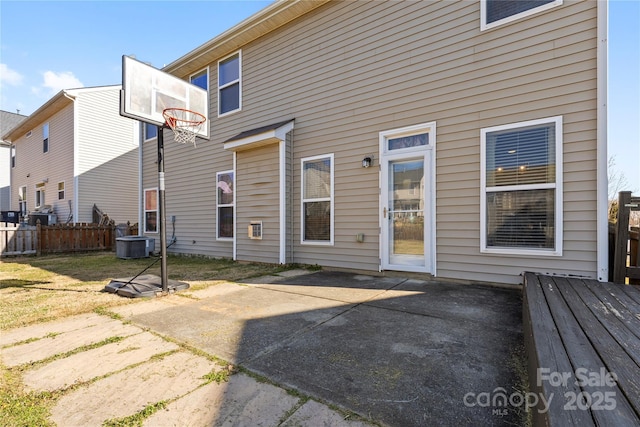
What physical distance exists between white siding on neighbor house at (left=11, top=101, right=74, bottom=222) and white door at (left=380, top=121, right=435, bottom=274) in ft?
43.6

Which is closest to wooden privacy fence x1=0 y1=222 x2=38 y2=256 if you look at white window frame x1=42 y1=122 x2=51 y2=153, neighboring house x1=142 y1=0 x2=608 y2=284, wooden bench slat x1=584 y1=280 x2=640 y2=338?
neighboring house x1=142 y1=0 x2=608 y2=284

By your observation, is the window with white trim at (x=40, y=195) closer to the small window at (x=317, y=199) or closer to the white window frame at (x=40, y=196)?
the white window frame at (x=40, y=196)

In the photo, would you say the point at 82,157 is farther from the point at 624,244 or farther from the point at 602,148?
the point at 624,244

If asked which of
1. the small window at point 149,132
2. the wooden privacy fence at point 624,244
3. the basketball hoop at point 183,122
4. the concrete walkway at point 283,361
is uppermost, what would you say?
the small window at point 149,132

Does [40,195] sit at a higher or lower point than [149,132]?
lower

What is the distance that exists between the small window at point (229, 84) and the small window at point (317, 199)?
8.94ft

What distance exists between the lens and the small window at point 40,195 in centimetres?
1450

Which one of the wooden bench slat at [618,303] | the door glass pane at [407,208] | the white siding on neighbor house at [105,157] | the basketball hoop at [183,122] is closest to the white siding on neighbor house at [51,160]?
the white siding on neighbor house at [105,157]

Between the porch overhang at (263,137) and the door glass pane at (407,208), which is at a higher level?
the porch overhang at (263,137)

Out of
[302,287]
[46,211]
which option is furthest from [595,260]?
[46,211]

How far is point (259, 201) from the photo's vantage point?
6625 millimetres

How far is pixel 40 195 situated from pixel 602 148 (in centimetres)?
2037

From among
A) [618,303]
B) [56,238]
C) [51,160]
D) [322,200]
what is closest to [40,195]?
[51,160]

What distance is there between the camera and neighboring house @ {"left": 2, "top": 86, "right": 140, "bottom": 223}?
12.2 metres
